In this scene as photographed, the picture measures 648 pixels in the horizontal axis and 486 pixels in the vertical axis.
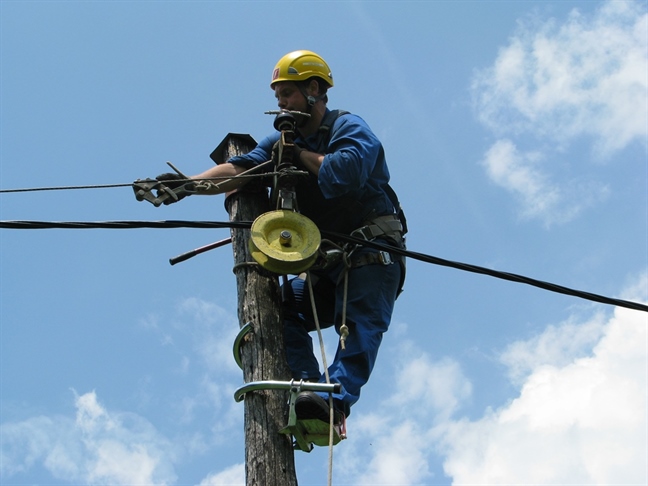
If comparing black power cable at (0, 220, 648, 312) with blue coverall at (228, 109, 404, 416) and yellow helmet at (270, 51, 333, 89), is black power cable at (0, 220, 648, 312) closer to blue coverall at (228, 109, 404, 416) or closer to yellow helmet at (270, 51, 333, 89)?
blue coverall at (228, 109, 404, 416)

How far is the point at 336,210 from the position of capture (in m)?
5.59

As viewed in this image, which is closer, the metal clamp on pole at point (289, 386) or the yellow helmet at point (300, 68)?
the metal clamp on pole at point (289, 386)

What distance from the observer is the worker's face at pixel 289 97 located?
5.83 metres

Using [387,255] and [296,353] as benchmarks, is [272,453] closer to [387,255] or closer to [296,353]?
[296,353]

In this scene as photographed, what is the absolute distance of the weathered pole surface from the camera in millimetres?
4246

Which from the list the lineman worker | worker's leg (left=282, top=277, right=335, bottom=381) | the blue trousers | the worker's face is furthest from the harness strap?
the worker's face

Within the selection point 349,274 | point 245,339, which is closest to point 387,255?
point 349,274

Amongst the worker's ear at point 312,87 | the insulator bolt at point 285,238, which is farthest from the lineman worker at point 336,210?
the insulator bolt at point 285,238

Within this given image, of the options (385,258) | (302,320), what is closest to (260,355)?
(302,320)

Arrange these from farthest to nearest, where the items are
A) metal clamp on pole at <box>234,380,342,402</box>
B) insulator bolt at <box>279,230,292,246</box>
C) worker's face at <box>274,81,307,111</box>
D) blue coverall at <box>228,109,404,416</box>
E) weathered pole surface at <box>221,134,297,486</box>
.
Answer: worker's face at <box>274,81,307,111</box> → insulator bolt at <box>279,230,292,246</box> → blue coverall at <box>228,109,404,416</box> → metal clamp on pole at <box>234,380,342,402</box> → weathered pole surface at <box>221,134,297,486</box>

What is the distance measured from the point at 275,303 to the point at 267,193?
994 mm

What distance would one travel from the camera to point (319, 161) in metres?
5.24

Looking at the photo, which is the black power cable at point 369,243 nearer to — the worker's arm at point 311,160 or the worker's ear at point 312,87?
the worker's arm at point 311,160

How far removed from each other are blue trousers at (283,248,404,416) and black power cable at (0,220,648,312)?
0.53 feet
